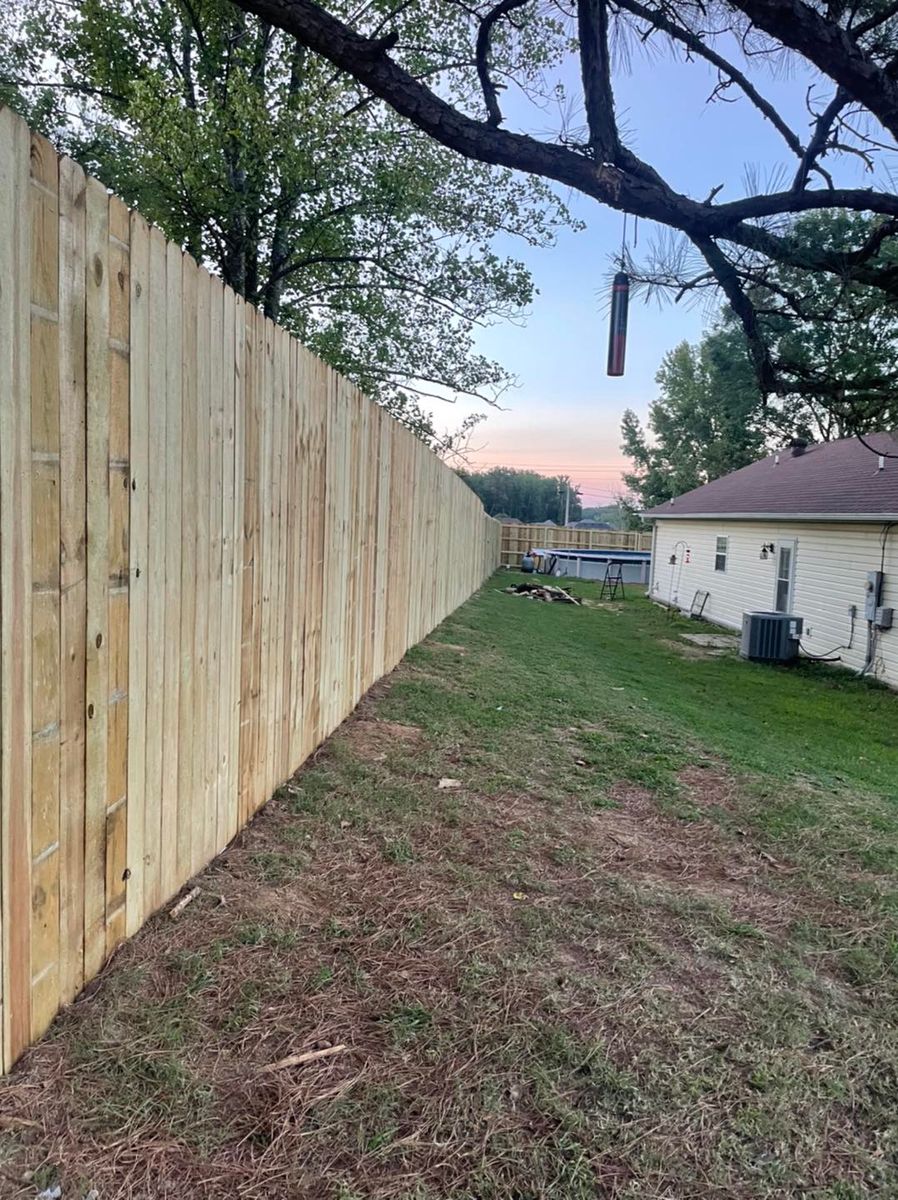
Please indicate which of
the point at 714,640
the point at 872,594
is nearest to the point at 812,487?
the point at 714,640

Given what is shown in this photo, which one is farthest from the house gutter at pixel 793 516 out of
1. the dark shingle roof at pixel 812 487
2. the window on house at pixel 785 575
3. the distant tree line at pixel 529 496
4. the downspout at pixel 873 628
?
the distant tree line at pixel 529 496

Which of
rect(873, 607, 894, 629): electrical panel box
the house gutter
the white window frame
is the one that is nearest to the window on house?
the white window frame

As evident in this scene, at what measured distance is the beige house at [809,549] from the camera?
10.1m

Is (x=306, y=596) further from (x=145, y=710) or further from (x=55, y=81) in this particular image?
(x=55, y=81)

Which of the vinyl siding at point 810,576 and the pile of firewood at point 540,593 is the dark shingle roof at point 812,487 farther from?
the pile of firewood at point 540,593

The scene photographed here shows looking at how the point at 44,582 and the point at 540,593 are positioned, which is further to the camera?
the point at 540,593

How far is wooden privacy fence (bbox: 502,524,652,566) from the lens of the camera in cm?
2962

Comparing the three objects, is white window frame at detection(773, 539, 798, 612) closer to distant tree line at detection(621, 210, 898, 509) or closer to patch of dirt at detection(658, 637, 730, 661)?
patch of dirt at detection(658, 637, 730, 661)

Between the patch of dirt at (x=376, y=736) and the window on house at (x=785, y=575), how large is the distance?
34.8ft

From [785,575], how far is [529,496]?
4919 cm

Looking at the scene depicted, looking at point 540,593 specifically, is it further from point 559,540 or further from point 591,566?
point 559,540

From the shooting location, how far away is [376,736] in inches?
165

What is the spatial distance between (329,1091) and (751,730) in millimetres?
5426

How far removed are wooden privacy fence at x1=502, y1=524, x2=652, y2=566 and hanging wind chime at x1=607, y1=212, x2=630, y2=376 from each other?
1036 inches
